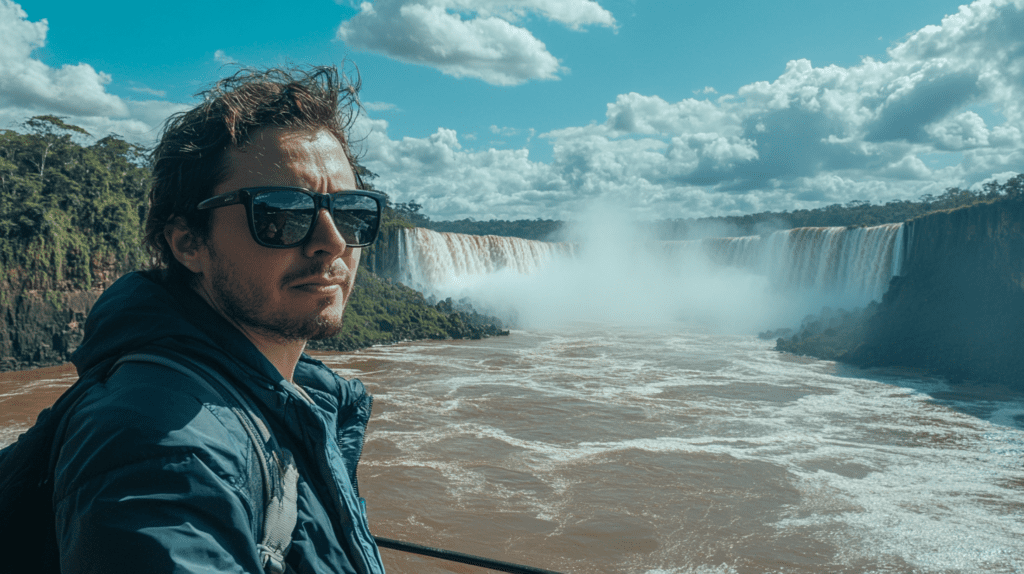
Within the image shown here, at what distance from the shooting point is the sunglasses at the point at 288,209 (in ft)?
3.51

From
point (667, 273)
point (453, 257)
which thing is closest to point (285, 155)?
point (453, 257)

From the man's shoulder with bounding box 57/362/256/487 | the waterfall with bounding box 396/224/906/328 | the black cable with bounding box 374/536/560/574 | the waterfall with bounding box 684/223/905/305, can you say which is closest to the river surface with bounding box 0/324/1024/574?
the black cable with bounding box 374/536/560/574

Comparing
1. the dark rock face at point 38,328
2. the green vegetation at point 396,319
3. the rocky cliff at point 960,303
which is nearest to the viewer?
the dark rock face at point 38,328

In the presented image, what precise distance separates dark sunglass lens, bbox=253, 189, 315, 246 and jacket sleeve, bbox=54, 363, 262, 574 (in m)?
0.36

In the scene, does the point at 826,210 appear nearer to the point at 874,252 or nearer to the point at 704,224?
the point at 704,224

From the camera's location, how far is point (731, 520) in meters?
7.68

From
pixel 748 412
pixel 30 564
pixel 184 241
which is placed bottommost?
pixel 748 412

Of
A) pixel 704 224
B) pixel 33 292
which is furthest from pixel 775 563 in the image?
pixel 704 224

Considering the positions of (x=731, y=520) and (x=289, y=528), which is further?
(x=731, y=520)

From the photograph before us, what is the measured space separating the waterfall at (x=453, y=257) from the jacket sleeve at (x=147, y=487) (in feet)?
103

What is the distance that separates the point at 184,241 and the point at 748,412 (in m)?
13.9

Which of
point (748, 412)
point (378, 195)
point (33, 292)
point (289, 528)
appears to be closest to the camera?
point (289, 528)

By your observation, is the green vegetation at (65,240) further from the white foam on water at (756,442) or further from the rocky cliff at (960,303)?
the rocky cliff at (960,303)

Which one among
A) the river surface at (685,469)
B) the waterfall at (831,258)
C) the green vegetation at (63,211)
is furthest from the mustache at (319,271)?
the waterfall at (831,258)
